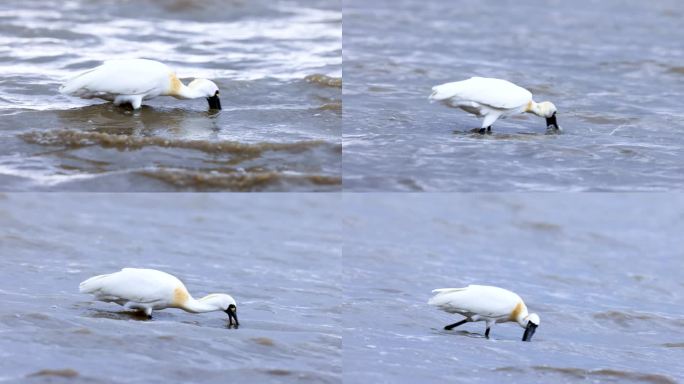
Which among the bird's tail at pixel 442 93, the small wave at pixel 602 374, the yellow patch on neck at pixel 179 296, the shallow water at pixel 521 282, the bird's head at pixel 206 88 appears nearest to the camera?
the small wave at pixel 602 374

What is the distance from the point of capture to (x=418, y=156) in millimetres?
9734

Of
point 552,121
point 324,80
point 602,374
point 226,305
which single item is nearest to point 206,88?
point 324,80

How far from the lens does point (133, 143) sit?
31.2ft

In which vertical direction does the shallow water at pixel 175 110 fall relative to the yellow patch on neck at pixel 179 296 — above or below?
above

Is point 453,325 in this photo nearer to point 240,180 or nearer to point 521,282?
point 240,180

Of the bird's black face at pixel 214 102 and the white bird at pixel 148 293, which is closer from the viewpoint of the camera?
the white bird at pixel 148 293

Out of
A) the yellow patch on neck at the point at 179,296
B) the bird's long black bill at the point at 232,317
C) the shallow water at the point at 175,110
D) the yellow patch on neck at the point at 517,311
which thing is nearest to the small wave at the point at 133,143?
the shallow water at the point at 175,110

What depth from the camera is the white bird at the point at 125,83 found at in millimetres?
10359

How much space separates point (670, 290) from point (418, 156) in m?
3.26

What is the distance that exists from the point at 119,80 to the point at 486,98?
11.2 feet

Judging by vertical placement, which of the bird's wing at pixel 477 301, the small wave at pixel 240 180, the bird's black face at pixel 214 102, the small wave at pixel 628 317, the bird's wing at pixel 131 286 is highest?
the bird's black face at pixel 214 102

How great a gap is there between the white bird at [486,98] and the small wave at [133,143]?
1.58m

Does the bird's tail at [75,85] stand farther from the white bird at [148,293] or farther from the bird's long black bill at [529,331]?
the bird's long black bill at [529,331]

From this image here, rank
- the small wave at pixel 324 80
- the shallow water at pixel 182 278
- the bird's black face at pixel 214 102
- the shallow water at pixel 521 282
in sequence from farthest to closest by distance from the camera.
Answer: the small wave at pixel 324 80 → the bird's black face at pixel 214 102 → the shallow water at pixel 521 282 → the shallow water at pixel 182 278
